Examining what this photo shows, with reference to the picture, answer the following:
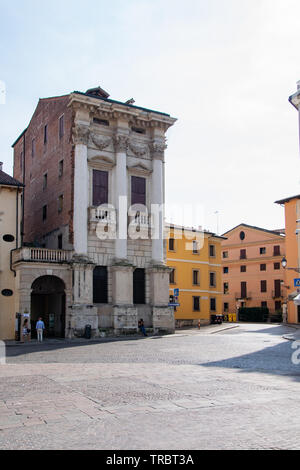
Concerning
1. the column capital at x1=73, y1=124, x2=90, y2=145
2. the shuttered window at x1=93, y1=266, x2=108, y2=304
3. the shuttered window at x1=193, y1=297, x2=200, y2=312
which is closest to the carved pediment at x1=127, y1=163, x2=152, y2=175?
the column capital at x1=73, y1=124, x2=90, y2=145

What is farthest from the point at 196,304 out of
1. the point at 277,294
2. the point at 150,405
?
the point at 150,405

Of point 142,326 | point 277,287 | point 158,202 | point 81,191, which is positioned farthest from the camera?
point 277,287

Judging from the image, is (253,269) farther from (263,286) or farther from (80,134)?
(80,134)

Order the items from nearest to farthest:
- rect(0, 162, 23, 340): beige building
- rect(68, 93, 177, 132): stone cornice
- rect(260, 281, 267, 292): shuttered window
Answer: rect(0, 162, 23, 340): beige building < rect(68, 93, 177, 132): stone cornice < rect(260, 281, 267, 292): shuttered window

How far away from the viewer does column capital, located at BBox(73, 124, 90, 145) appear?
35.2 m

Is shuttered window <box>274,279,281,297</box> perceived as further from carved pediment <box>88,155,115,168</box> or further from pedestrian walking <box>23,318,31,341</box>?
pedestrian walking <box>23,318,31,341</box>

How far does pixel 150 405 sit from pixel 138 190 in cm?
2940

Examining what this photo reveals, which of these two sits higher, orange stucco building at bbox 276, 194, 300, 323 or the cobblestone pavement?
orange stucco building at bbox 276, 194, 300, 323

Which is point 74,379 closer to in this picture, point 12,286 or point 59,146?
point 12,286

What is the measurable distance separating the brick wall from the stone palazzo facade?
3.5 inches

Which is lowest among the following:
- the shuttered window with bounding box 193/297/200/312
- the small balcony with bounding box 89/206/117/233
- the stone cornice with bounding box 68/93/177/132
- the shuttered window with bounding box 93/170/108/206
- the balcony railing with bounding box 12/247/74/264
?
the shuttered window with bounding box 193/297/200/312

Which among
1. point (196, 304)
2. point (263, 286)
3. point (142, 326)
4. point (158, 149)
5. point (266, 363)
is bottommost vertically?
point (266, 363)

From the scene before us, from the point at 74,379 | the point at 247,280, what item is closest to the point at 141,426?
the point at 74,379

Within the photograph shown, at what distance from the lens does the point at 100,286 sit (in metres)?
35.0
